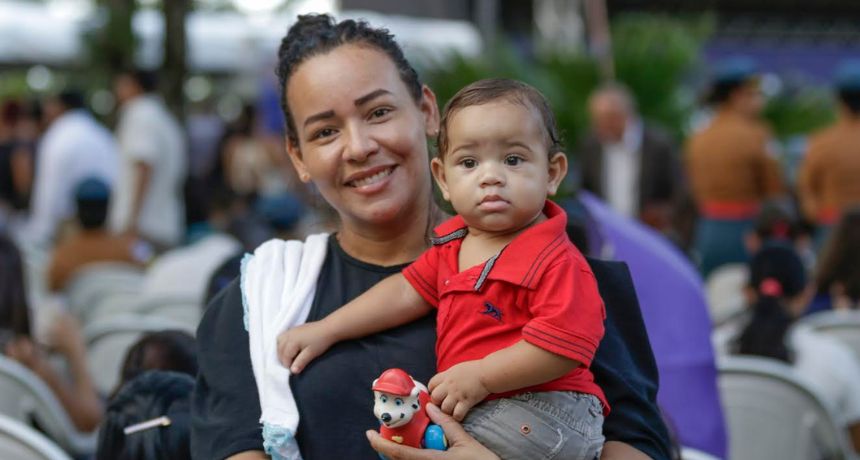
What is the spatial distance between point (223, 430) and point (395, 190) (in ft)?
1.71

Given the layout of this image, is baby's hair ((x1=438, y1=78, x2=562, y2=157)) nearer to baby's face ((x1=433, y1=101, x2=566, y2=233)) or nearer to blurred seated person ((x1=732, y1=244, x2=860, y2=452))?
baby's face ((x1=433, y1=101, x2=566, y2=233))

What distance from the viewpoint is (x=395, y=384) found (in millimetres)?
2086

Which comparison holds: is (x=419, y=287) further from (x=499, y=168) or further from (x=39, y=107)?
A: (x=39, y=107)

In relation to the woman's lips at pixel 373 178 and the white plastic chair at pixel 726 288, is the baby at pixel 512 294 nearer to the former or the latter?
the woman's lips at pixel 373 178

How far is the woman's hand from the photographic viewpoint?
210 centimetres

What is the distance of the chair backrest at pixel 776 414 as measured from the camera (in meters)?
3.95

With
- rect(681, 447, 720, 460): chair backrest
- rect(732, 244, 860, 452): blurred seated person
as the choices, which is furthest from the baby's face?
rect(732, 244, 860, 452): blurred seated person

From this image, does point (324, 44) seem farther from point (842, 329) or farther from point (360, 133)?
point (842, 329)

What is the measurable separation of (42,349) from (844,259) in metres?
3.12

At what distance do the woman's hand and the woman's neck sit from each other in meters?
0.45

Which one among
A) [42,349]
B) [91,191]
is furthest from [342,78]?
[91,191]

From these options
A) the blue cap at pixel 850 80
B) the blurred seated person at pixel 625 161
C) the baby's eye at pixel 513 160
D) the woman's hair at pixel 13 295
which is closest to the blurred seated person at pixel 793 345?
the baby's eye at pixel 513 160

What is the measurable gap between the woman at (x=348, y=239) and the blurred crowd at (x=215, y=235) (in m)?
0.40

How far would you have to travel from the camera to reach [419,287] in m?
2.33
